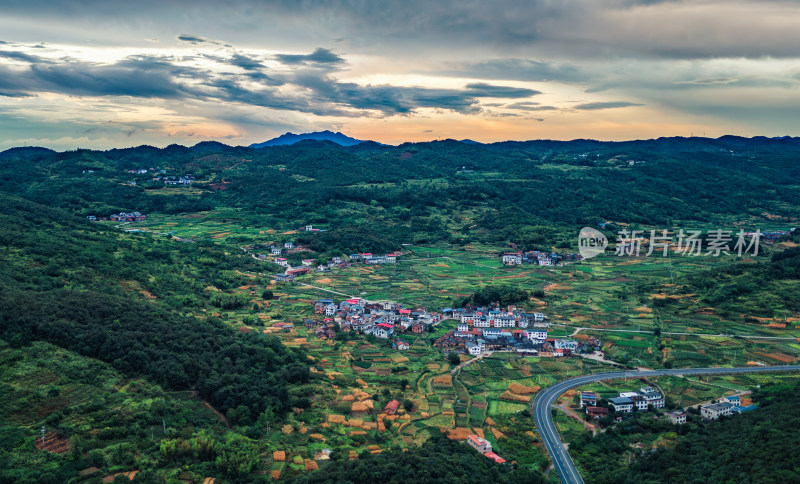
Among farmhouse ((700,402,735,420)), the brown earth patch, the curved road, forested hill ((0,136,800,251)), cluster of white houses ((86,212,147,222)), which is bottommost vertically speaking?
the curved road

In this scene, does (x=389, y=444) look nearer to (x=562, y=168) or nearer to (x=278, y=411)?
(x=278, y=411)

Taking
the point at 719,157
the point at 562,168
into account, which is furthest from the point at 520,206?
the point at 719,157

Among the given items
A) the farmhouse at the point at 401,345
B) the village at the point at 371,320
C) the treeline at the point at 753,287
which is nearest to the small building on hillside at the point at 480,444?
the farmhouse at the point at 401,345

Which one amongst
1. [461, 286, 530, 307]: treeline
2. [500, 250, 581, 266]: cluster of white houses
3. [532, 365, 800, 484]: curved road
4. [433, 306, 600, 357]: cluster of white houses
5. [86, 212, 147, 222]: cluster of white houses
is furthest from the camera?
[86, 212, 147, 222]: cluster of white houses

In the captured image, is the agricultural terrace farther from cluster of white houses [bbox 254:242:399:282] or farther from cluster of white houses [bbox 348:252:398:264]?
cluster of white houses [bbox 348:252:398:264]

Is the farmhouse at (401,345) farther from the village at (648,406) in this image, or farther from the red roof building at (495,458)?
the red roof building at (495,458)

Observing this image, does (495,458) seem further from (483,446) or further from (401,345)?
(401,345)

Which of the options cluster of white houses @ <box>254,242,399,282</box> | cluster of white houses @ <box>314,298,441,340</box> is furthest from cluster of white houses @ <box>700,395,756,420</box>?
cluster of white houses @ <box>254,242,399,282</box>
